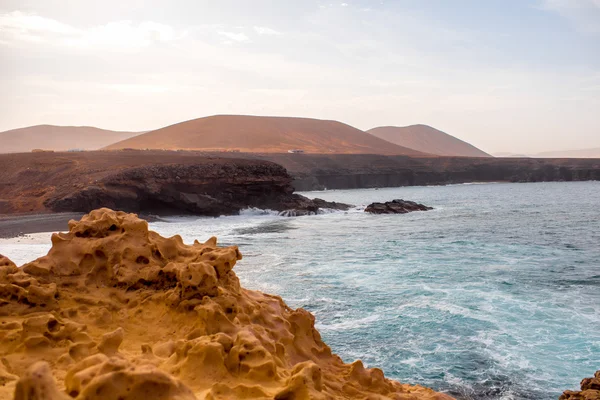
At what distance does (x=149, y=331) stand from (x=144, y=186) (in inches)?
1126

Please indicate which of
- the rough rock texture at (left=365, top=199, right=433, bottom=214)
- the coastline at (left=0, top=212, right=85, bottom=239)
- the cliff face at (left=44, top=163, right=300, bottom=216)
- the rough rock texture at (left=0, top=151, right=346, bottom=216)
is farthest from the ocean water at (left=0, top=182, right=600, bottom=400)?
the rough rock texture at (left=365, top=199, right=433, bottom=214)

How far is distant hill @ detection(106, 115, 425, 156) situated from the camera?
4328 inches

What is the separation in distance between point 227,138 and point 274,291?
10446 centimetres

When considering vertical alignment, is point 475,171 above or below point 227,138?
below

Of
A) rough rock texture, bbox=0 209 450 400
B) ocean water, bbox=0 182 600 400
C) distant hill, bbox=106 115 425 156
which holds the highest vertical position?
distant hill, bbox=106 115 425 156

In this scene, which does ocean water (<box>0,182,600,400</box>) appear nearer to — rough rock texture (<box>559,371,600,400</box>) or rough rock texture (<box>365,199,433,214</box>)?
rough rock texture (<box>559,371,600,400</box>)

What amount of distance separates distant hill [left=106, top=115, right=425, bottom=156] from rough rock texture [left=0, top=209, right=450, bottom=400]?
97993 millimetres

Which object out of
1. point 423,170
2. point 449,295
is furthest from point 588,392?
point 423,170

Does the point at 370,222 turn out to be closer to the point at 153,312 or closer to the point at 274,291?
the point at 274,291

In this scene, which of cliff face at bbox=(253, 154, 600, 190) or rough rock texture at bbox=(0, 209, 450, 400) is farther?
cliff face at bbox=(253, 154, 600, 190)

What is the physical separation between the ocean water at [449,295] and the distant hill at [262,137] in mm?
82898

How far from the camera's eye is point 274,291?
39.8 feet

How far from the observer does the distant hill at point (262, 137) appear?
109925mm

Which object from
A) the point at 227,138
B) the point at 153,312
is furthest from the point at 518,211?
the point at 227,138
